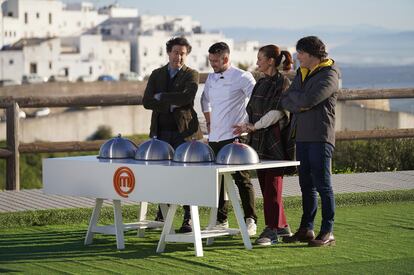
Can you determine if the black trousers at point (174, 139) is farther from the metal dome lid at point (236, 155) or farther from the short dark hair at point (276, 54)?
the metal dome lid at point (236, 155)

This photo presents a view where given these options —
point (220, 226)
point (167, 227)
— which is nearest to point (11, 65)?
point (220, 226)

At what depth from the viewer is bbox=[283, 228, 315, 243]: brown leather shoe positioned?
35.8ft

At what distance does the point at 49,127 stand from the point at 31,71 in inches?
3308

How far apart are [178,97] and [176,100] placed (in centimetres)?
3

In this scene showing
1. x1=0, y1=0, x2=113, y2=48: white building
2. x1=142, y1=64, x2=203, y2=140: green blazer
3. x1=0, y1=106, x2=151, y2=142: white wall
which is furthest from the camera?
x1=0, y1=0, x2=113, y2=48: white building

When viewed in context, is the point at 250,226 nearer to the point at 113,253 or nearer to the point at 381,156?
the point at 113,253

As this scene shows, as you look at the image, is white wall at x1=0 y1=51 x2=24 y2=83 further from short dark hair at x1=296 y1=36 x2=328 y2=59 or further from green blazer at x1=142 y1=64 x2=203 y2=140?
short dark hair at x1=296 y1=36 x2=328 y2=59

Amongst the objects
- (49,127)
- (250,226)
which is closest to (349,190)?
(250,226)

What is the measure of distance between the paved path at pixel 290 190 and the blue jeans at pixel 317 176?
3.13 m

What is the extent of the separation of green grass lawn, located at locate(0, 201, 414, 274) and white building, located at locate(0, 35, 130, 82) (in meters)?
147

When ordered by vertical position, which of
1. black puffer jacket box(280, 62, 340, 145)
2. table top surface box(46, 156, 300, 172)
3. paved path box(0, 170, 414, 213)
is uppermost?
black puffer jacket box(280, 62, 340, 145)

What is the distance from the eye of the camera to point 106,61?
179250mm

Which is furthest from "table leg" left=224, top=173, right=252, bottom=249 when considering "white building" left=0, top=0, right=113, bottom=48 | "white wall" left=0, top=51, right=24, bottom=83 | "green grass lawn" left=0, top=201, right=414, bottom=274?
"white building" left=0, top=0, right=113, bottom=48

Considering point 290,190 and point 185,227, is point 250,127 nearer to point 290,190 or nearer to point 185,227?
point 185,227
